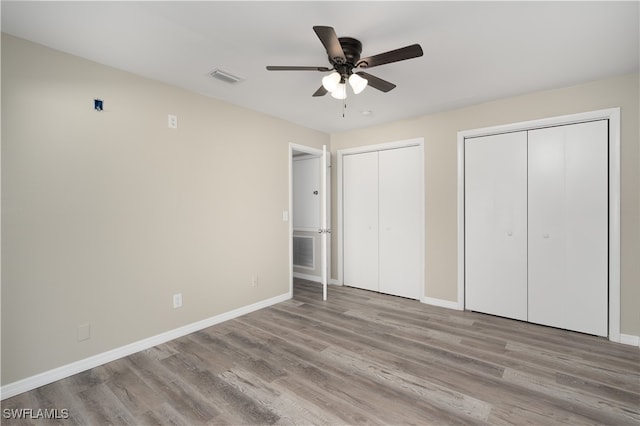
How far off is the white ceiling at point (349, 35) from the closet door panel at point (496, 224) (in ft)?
2.31

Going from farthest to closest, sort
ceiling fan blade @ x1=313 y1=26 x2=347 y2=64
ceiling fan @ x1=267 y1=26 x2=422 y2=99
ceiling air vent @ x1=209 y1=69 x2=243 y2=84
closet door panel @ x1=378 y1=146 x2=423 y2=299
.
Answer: closet door panel @ x1=378 y1=146 x2=423 y2=299 < ceiling air vent @ x1=209 y1=69 x2=243 y2=84 < ceiling fan @ x1=267 y1=26 x2=422 y2=99 < ceiling fan blade @ x1=313 y1=26 x2=347 y2=64

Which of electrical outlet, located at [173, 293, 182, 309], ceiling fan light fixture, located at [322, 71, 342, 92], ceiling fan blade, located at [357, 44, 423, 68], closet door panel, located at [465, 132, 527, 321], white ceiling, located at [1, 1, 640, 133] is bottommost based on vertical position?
electrical outlet, located at [173, 293, 182, 309]

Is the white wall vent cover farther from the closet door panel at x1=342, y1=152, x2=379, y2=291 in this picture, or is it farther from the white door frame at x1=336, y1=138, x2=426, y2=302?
the closet door panel at x1=342, y1=152, x2=379, y2=291

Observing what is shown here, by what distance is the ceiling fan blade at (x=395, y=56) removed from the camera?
5.98 feet

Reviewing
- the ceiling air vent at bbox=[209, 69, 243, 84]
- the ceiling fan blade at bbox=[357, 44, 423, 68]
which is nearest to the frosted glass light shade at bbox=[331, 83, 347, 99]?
the ceiling fan blade at bbox=[357, 44, 423, 68]

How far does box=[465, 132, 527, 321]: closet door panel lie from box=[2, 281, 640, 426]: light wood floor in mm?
342

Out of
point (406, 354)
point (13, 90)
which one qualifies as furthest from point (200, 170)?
point (406, 354)

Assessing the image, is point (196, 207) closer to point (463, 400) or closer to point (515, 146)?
point (463, 400)

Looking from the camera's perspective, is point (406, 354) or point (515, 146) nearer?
point (406, 354)

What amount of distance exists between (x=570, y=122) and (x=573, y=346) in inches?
85.8

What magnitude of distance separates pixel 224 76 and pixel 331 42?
1.37 meters

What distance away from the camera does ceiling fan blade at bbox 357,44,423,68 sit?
1.82 meters

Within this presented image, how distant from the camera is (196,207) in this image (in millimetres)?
3186

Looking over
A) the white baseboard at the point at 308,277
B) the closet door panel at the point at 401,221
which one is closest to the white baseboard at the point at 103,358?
the white baseboard at the point at 308,277
